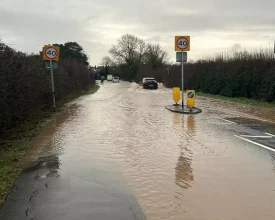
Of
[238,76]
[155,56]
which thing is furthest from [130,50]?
[238,76]

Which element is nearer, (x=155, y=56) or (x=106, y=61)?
(x=155, y=56)

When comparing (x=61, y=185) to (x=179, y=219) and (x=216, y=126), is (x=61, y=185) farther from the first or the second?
(x=216, y=126)

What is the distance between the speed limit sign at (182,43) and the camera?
17.2 meters

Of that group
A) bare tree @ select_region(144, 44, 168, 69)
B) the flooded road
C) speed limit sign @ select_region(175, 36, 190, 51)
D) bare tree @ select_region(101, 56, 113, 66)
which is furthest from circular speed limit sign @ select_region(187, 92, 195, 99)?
bare tree @ select_region(101, 56, 113, 66)

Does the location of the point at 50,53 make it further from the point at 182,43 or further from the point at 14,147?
the point at 14,147

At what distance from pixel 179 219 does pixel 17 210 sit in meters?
2.09

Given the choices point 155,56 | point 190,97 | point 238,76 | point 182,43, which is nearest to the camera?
point 182,43

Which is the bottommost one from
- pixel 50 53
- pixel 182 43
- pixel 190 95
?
pixel 190 95

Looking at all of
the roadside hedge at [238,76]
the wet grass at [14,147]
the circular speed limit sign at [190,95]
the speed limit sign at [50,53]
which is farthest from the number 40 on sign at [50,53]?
the roadside hedge at [238,76]

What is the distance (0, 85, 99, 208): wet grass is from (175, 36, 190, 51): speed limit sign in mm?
6912

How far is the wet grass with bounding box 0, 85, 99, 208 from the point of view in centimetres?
609

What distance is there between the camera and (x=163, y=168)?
6.92m

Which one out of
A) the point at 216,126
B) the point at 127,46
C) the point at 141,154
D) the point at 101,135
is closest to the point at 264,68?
the point at 216,126

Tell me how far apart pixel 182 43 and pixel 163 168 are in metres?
11.3
